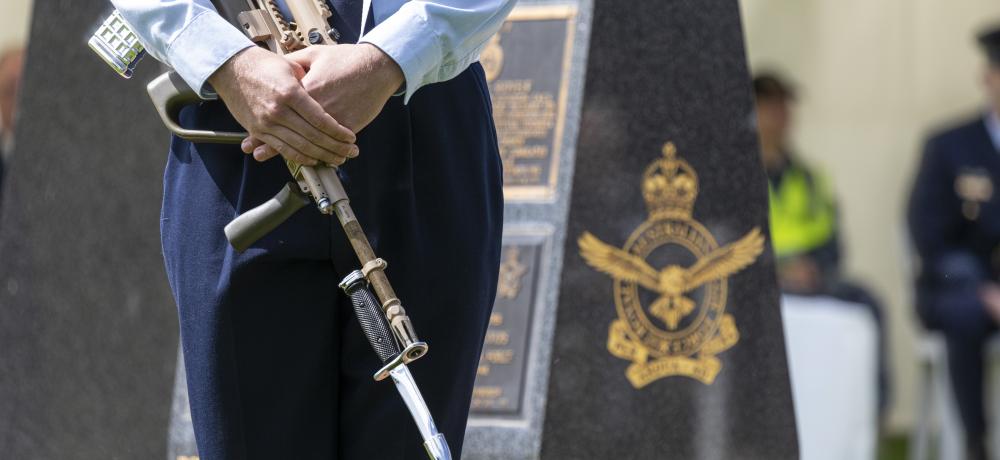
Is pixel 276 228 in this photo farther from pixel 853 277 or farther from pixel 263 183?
pixel 853 277

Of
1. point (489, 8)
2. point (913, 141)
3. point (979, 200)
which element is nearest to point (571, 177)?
point (489, 8)

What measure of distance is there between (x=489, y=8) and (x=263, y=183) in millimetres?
418

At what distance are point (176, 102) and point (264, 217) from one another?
27 centimetres

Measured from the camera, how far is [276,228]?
2328 mm

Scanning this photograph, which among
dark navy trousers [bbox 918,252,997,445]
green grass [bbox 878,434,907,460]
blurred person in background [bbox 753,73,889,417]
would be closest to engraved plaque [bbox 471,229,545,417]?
blurred person in background [bbox 753,73,889,417]

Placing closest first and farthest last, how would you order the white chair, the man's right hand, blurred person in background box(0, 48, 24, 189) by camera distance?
the man's right hand < the white chair < blurred person in background box(0, 48, 24, 189)

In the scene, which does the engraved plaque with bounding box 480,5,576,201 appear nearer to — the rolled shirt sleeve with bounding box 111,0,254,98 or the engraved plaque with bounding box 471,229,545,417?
the engraved plaque with bounding box 471,229,545,417

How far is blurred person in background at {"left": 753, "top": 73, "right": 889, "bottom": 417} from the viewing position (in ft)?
24.8

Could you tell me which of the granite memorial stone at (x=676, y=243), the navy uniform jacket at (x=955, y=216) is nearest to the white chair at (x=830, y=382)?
the navy uniform jacket at (x=955, y=216)

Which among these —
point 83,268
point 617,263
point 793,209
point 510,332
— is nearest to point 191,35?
point 510,332

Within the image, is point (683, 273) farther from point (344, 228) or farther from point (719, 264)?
point (344, 228)

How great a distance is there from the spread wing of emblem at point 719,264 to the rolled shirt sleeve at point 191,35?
2097 mm

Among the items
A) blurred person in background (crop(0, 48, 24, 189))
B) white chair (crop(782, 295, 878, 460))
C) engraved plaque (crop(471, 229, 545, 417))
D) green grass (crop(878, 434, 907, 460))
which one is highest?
blurred person in background (crop(0, 48, 24, 189))

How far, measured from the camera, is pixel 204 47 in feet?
7.60
